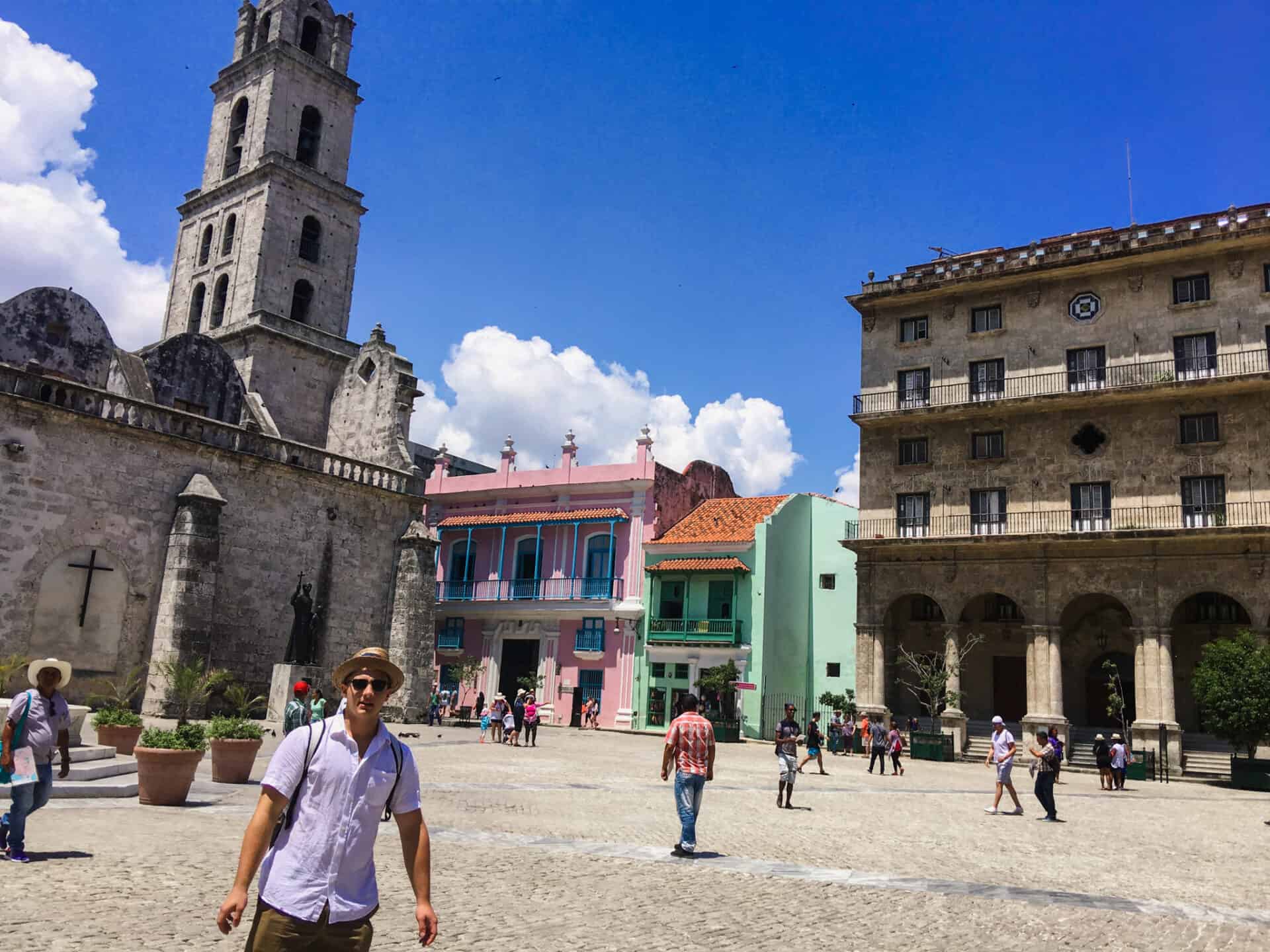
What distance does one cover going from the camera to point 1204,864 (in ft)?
37.7

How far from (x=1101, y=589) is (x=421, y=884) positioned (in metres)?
31.9

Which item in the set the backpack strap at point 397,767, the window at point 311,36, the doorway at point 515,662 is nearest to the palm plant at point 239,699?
the doorway at point 515,662

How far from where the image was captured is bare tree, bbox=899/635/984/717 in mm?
33188

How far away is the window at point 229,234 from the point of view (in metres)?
36.7

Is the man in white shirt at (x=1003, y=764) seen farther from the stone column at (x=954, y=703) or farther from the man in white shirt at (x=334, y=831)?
the stone column at (x=954, y=703)

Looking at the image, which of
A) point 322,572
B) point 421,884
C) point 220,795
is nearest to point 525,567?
point 322,572

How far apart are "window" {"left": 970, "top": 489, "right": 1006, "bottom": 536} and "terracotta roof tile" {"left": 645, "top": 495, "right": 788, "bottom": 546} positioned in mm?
7708

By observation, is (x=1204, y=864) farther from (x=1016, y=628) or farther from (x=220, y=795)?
(x=1016, y=628)

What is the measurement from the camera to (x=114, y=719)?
13641mm

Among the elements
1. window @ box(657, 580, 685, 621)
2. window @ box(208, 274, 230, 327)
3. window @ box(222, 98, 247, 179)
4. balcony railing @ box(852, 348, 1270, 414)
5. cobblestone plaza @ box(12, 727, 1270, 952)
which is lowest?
cobblestone plaza @ box(12, 727, 1270, 952)

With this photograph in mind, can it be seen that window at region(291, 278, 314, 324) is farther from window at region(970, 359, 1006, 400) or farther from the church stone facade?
window at region(970, 359, 1006, 400)

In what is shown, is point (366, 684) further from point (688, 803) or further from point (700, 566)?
point (700, 566)

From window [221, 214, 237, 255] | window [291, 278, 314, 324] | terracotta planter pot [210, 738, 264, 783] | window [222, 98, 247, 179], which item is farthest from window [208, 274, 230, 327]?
terracotta planter pot [210, 738, 264, 783]

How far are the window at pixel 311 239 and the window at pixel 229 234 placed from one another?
2449 millimetres
